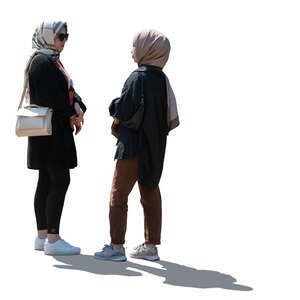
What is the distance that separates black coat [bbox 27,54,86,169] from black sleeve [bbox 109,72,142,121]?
2.08 ft

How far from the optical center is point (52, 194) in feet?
26.0

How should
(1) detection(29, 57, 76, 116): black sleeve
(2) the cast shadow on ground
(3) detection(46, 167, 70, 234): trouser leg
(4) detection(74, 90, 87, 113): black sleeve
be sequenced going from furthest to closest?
1. (4) detection(74, 90, 87, 113): black sleeve
2. (3) detection(46, 167, 70, 234): trouser leg
3. (1) detection(29, 57, 76, 116): black sleeve
4. (2) the cast shadow on ground

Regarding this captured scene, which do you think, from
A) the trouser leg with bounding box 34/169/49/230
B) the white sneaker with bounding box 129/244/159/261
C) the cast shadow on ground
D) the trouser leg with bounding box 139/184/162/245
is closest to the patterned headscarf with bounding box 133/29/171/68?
the trouser leg with bounding box 139/184/162/245

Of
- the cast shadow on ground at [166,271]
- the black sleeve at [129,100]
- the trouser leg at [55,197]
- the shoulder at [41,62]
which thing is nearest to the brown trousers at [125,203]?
the cast shadow on ground at [166,271]

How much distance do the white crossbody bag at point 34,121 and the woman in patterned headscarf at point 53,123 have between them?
0.25 ft

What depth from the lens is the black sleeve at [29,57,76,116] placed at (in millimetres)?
7648

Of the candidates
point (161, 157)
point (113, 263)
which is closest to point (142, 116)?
point (161, 157)

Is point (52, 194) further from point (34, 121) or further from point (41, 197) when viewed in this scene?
point (34, 121)

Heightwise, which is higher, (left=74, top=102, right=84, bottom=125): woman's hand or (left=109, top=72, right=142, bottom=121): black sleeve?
(left=109, top=72, right=142, bottom=121): black sleeve

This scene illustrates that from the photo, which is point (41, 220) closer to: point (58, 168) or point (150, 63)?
point (58, 168)

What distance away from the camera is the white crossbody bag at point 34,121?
7672 mm

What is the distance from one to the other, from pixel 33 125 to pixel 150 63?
1.41 meters

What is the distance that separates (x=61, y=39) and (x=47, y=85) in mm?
595

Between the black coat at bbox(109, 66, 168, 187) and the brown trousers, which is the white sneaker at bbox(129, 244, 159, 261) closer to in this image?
the brown trousers
